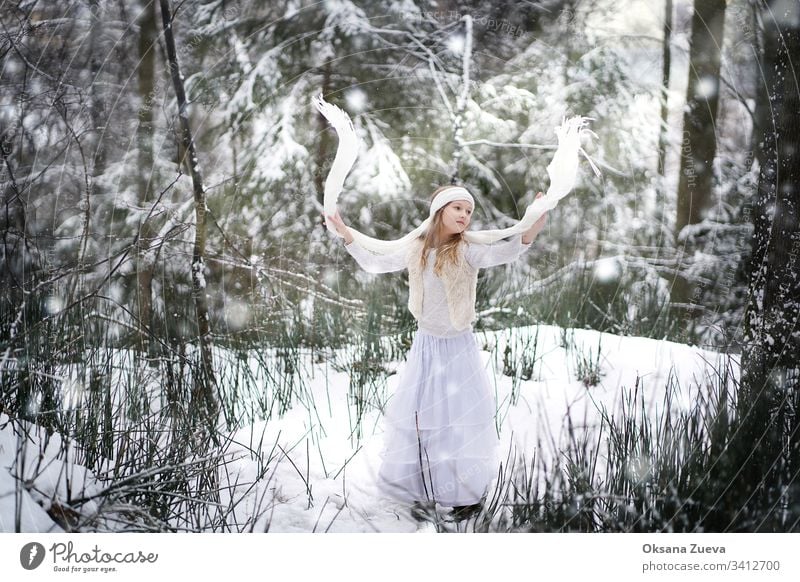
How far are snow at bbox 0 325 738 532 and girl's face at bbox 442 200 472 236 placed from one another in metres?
0.48

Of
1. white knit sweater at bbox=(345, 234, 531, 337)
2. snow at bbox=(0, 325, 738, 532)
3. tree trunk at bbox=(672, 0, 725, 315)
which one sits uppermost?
tree trunk at bbox=(672, 0, 725, 315)

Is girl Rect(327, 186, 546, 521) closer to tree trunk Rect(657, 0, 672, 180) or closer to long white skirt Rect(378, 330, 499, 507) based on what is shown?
long white skirt Rect(378, 330, 499, 507)

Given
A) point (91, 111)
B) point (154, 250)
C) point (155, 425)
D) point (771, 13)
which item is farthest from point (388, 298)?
point (771, 13)

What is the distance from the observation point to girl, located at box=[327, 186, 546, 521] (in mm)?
1398

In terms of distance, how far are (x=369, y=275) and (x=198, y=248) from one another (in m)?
0.68

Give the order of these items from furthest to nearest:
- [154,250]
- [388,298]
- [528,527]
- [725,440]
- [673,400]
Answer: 1. [388,298]
2. [154,250]
3. [673,400]
4. [725,440]
5. [528,527]

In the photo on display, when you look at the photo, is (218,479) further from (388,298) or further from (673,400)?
(673,400)

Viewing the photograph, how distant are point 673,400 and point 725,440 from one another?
20 centimetres

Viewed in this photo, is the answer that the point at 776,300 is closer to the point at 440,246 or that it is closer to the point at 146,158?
the point at 440,246

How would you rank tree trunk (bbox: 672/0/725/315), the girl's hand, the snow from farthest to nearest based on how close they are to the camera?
tree trunk (bbox: 672/0/725/315)
the girl's hand
the snow

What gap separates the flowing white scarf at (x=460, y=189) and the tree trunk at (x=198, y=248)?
572 millimetres

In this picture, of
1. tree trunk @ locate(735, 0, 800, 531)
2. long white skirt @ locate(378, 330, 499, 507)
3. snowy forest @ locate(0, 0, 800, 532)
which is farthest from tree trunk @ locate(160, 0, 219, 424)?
tree trunk @ locate(735, 0, 800, 531)

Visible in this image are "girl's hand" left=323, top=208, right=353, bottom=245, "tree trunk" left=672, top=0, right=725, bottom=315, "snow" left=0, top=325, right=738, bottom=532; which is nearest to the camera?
"snow" left=0, top=325, right=738, bottom=532
